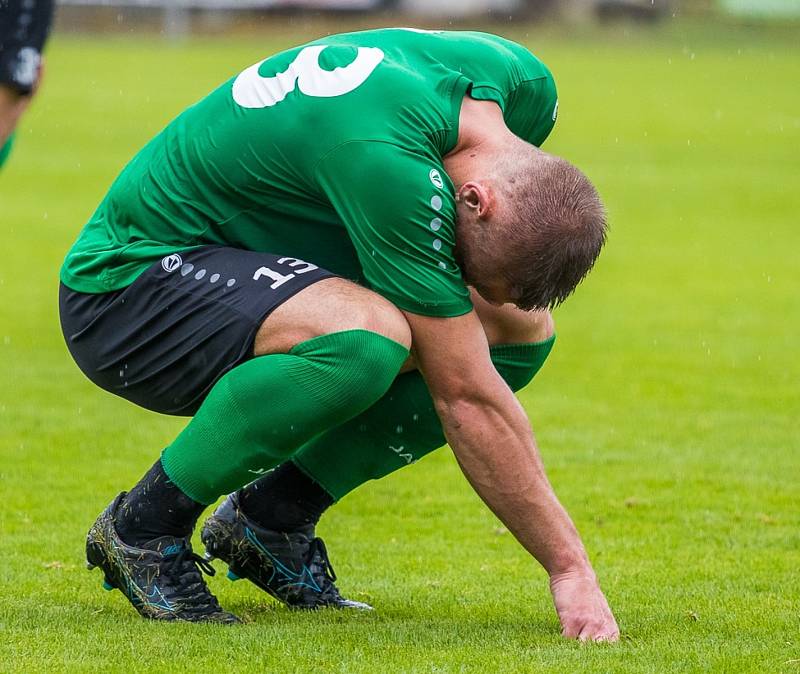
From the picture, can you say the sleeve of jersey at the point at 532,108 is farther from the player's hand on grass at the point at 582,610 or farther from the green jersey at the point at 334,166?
the player's hand on grass at the point at 582,610

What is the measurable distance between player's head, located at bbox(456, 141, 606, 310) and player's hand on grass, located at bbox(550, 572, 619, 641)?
→ 665 mm

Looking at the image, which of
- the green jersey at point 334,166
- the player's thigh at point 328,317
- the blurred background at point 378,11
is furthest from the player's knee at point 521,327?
the blurred background at point 378,11

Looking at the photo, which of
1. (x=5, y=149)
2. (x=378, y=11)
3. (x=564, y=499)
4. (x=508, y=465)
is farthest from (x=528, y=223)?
(x=378, y=11)

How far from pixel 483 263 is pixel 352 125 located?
1.41 ft

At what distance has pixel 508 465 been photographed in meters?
3.53

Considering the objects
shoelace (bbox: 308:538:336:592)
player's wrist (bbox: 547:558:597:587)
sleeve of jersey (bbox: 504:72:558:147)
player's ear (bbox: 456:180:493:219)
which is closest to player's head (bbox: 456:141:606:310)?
player's ear (bbox: 456:180:493:219)

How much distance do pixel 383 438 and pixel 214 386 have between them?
0.57 m

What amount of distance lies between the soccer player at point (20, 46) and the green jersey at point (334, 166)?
850mm

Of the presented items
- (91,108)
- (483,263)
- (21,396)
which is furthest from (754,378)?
(91,108)

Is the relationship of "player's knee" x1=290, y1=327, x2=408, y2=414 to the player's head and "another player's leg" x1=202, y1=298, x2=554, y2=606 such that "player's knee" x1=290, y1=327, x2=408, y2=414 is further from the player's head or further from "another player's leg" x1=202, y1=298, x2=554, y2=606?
"another player's leg" x1=202, y1=298, x2=554, y2=606

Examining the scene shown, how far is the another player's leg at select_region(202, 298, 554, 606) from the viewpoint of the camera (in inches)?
155

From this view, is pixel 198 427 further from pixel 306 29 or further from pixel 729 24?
pixel 729 24

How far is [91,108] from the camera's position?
26.2 meters

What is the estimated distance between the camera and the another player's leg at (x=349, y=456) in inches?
155
